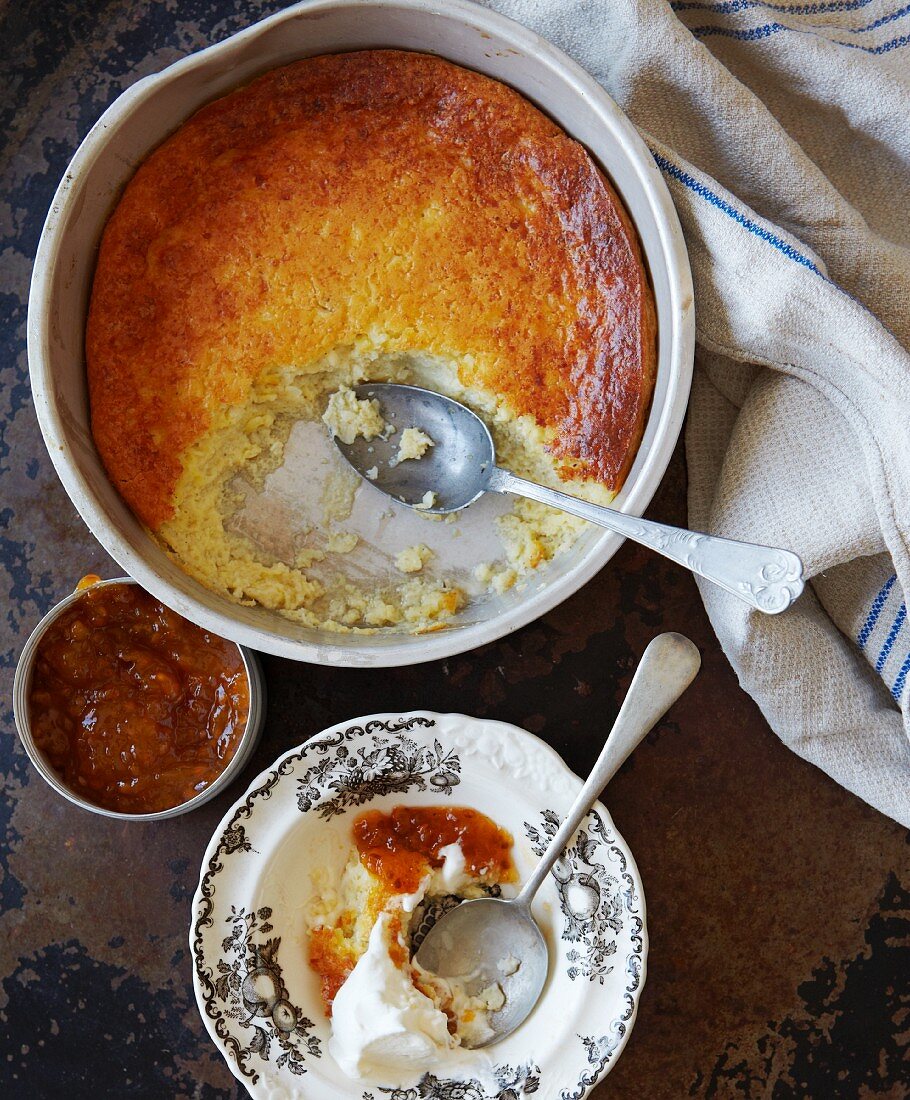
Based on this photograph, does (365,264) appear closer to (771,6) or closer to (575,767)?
(771,6)

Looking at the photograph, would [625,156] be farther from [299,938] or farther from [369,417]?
[299,938]

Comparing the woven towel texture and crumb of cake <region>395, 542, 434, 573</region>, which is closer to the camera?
the woven towel texture

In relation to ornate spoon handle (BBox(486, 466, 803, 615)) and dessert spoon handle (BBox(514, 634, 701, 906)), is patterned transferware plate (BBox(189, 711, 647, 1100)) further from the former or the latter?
ornate spoon handle (BBox(486, 466, 803, 615))

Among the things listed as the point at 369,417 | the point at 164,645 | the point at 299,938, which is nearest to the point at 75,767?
the point at 164,645

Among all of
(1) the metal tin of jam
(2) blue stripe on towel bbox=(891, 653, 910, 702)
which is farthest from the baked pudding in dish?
(2) blue stripe on towel bbox=(891, 653, 910, 702)

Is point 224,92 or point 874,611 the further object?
point 874,611

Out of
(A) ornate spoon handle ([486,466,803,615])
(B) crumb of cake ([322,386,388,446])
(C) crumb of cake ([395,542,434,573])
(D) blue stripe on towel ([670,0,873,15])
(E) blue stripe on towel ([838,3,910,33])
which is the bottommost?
(C) crumb of cake ([395,542,434,573])

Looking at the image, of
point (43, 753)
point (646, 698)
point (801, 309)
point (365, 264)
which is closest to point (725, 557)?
point (646, 698)
